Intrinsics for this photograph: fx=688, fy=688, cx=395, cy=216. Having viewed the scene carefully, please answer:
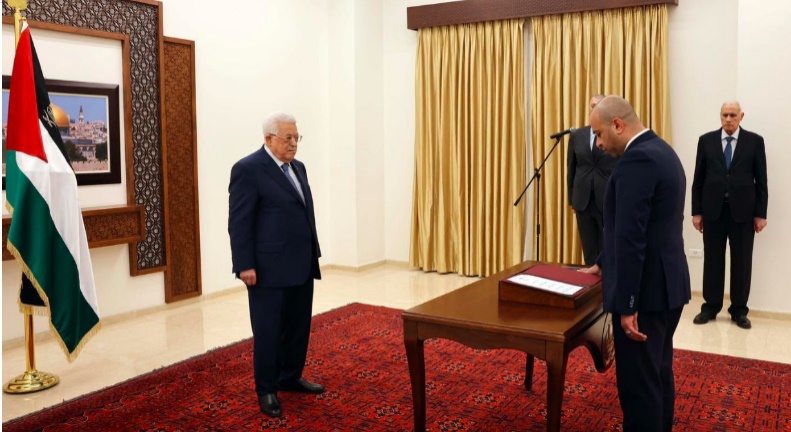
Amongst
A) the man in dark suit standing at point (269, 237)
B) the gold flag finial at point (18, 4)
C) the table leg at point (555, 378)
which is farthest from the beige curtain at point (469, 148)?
the table leg at point (555, 378)

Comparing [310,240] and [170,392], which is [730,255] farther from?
[170,392]

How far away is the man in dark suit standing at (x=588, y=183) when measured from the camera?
5.07m

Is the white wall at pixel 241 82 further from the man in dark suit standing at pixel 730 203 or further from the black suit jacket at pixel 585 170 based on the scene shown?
the man in dark suit standing at pixel 730 203

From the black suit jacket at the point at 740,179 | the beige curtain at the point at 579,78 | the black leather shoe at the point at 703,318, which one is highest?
the beige curtain at the point at 579,78

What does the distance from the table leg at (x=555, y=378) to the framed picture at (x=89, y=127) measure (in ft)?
12.3

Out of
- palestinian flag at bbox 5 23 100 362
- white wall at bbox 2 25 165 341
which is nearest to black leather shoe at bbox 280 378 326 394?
palestinian flag at bbox 5 23 100 362

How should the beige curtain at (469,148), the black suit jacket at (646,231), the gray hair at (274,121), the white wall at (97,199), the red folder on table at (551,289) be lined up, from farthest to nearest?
the beige curtain at (469,148), the white wall at (97,199), the gray hair at (274,121), the red folder on table at (551,289), the black suit jacket at (646,231)

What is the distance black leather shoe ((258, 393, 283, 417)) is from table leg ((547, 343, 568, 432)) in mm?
1387

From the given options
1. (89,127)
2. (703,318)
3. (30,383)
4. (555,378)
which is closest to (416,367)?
(555,378)

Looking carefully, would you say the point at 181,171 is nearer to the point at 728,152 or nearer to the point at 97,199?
the point at 97,199

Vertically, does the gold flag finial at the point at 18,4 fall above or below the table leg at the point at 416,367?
above

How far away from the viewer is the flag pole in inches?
147

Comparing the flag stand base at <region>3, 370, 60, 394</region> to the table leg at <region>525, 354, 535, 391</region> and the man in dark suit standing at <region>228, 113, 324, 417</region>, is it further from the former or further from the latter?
the table leg at <region>525, 354, 535, 391</region>

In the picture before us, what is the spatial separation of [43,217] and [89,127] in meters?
1.50
